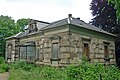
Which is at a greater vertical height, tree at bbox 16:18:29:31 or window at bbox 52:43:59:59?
tree at bbox 16:18:29:31

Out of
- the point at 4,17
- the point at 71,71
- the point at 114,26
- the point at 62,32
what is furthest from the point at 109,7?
the point at 4,17

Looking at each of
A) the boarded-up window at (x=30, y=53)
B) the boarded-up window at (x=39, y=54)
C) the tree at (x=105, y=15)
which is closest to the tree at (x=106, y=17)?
the tree at (x=105, y=15)

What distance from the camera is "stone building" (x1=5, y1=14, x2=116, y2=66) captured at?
57.2ft

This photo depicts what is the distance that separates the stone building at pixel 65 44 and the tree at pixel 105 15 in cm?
440

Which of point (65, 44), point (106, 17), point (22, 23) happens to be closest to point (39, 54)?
point (65, 44)

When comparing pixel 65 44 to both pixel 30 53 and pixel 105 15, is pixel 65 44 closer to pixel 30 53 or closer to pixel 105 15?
pixel 30 53

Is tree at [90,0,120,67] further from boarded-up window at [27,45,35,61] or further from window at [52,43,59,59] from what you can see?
window at [52,43,59,59]

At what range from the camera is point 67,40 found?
56.4 feet

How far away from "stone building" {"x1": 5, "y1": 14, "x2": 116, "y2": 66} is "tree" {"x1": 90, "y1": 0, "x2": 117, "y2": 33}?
4.40 m

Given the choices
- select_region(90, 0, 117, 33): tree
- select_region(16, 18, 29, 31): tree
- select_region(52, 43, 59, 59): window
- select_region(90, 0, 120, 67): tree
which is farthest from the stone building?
select_region(16, 18, 29, 31): tree

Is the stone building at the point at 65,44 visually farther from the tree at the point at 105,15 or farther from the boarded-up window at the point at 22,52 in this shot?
the tree at the point at 105,15

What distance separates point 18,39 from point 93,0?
12.4 metres

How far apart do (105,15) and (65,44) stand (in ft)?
39.2

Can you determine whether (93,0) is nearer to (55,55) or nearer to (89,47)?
(89,47)
